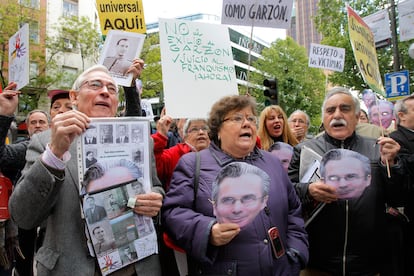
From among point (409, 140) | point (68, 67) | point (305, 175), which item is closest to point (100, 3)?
point (305, 175)

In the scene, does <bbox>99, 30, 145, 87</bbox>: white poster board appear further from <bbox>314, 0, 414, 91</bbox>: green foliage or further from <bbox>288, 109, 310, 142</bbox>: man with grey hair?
<bbox>314, 0, 414, 91</bbox>: green foliage

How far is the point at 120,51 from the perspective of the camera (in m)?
2.89

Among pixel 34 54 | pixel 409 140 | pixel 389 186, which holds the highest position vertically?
pixel 34 54

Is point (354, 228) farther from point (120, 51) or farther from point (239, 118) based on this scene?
point (120, 51)

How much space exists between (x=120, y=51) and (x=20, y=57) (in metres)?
1.31

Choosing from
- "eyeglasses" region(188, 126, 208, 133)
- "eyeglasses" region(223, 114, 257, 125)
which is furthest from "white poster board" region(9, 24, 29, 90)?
"eyeglasses" region(223, 114, 257, 125)

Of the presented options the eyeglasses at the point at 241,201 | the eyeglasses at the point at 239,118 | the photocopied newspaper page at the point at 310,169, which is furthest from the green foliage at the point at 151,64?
the eyeglasses at the point at 241,201

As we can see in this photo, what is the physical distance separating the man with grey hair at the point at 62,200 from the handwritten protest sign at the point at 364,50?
193 centimetres

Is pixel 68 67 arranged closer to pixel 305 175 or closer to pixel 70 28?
pixel 70 28

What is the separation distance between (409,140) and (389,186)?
0.95 meters

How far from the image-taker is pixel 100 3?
3.57 meters

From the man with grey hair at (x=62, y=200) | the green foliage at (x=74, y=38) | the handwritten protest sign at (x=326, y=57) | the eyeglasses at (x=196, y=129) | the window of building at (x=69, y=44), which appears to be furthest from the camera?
the window of building at (x=69, y=44)

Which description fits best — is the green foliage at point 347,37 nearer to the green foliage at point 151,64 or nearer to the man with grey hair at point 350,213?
the green foliage at point 151,64

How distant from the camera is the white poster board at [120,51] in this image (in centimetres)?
283
